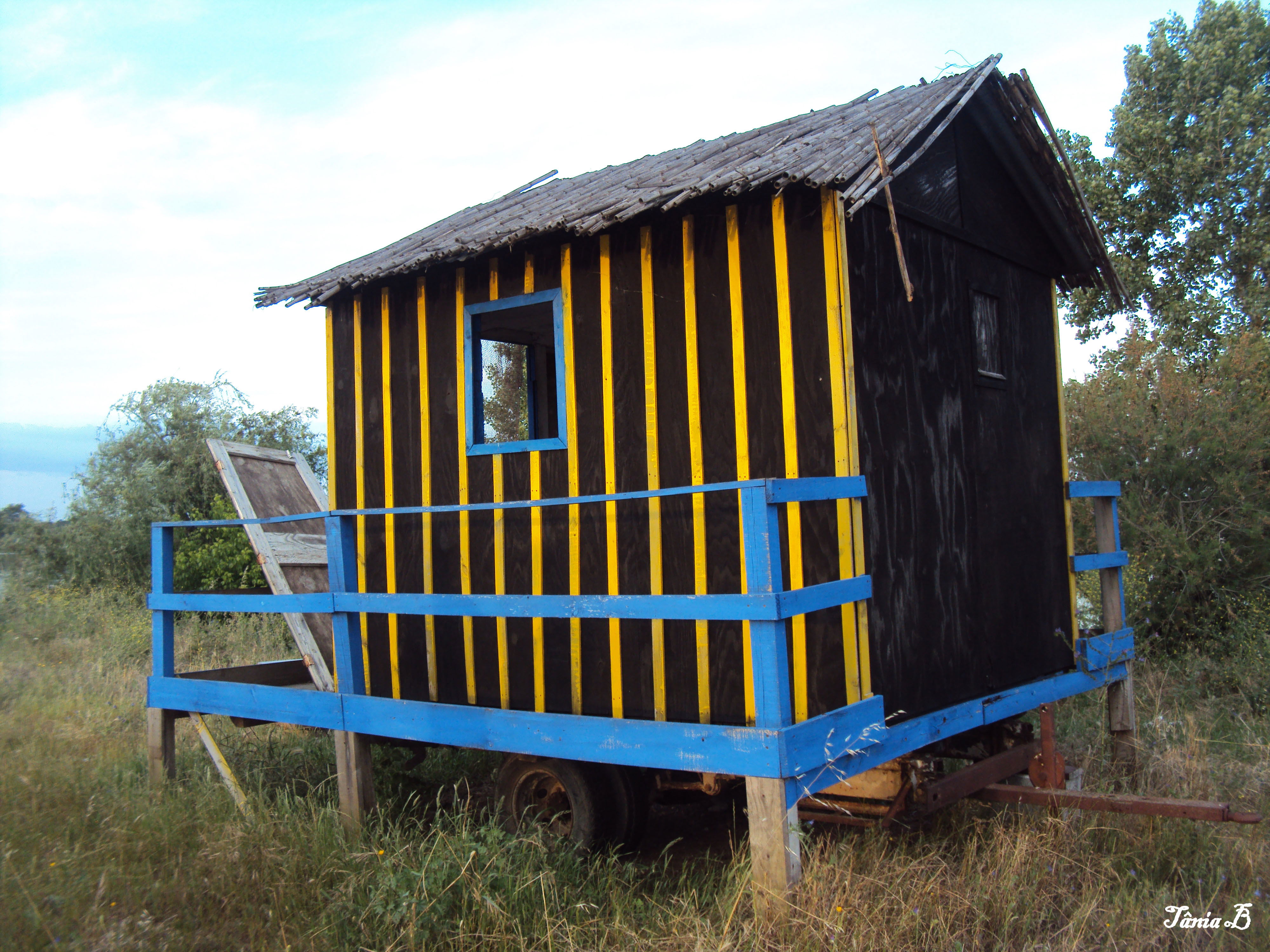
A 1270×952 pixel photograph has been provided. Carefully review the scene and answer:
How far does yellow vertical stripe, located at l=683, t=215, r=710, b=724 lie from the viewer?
5.26m

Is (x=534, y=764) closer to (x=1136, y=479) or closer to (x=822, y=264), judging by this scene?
(x=822, y=264)

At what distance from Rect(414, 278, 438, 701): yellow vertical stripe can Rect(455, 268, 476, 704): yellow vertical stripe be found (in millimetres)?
254

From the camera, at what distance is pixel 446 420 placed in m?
6.46

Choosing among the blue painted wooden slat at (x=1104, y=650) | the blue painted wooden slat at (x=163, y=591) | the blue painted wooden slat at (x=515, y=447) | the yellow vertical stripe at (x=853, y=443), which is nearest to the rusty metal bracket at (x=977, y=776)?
the yellow vertical stripe at (x=853, y=443)

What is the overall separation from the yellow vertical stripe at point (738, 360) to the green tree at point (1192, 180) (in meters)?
15.7

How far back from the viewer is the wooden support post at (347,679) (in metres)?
5.94

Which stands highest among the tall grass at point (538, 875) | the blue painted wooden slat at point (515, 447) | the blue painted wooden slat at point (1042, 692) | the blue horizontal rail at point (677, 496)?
the blue painted wooden slat at point (515, 447)

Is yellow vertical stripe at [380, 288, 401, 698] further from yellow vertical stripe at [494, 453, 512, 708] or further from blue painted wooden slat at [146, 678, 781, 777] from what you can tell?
yellow vertical stripe at [494, 453, 512, 708]

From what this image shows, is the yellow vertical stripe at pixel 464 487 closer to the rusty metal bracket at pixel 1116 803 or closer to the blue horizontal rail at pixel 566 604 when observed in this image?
the blue horizontal rail at pixel 566 604

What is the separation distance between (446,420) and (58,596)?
12266mm

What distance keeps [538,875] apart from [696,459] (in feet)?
7.44

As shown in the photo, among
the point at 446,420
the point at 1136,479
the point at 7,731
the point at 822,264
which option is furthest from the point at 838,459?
the point at 1136,479

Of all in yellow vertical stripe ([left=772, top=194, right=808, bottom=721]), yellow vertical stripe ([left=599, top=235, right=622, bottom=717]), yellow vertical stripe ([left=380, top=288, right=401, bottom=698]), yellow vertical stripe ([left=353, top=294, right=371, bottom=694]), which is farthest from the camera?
yellow vertical stripe ([left=353, top=294, right=371, bottom=694])

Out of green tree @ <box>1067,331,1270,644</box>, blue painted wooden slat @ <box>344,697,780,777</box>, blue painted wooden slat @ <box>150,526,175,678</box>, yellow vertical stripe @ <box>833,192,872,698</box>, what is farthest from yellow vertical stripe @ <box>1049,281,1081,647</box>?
blue painted wooden slat @ <box>150,526,175,678</box>
